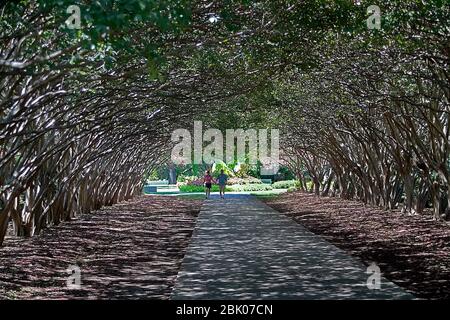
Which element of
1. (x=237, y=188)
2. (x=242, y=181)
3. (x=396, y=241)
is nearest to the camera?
(x=396, y=241)

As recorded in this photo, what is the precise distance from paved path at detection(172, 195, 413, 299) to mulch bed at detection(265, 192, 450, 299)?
0.44m

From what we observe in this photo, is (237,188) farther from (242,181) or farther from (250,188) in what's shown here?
(242,181)

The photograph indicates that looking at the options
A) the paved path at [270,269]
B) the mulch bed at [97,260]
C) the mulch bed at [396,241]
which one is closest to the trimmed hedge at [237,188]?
the mulch bed at [396,241]

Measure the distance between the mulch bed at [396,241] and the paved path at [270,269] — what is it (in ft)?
1.44

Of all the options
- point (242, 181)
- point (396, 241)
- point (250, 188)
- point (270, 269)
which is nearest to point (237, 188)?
point (250, 188)

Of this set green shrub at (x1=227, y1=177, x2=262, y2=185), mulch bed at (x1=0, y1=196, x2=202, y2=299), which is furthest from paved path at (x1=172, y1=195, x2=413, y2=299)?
green shrub at (x1=227, y1=177, x2=262, y2=185)

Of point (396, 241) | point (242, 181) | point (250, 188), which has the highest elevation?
point (242, 181)

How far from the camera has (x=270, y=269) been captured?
40.0 ft

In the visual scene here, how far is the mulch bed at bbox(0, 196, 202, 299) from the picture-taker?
33.9 feet

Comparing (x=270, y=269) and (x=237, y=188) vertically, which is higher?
(x=237, y=188)

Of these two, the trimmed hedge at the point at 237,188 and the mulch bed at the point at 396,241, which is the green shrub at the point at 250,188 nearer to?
the trimmed hedge at the point at 237,188

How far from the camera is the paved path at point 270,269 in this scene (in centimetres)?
979

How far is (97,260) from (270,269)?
12.1 feet
